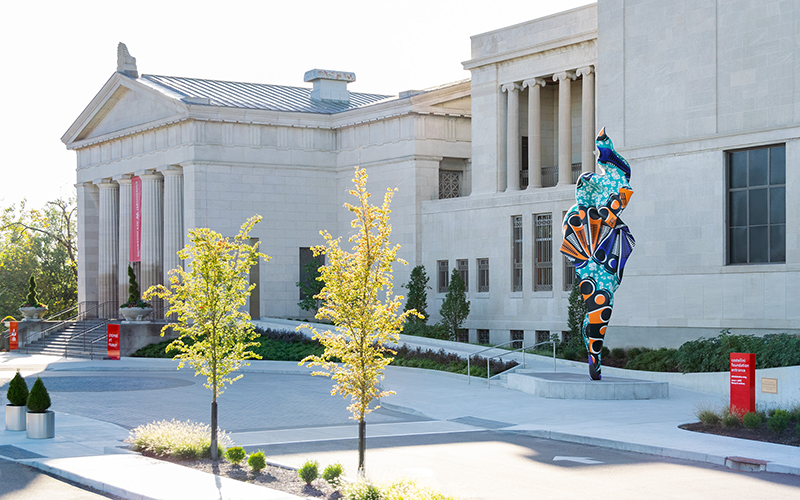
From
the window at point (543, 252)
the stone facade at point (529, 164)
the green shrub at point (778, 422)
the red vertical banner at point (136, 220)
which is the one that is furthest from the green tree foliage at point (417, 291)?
the green shrub at point (778, 422)

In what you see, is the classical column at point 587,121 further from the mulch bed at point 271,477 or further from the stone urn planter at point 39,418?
the mulch bed at point 271,477

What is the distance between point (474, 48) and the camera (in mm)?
41219

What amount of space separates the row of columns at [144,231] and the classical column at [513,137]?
1569 centimetres

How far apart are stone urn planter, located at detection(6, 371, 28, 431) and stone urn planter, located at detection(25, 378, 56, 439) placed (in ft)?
3.19

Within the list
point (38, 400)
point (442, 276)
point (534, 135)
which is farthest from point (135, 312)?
point (38, 400)

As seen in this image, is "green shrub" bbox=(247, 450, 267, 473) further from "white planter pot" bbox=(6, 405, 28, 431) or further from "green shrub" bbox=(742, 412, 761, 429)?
"green shrub" bbox=(742, 412, 761, 429)

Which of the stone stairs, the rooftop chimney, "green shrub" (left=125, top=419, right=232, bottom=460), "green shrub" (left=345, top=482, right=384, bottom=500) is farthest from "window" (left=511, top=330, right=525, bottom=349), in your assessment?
"green shrub" (left=345, top=482, right=384, bottom=500)

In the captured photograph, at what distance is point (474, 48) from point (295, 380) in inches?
702

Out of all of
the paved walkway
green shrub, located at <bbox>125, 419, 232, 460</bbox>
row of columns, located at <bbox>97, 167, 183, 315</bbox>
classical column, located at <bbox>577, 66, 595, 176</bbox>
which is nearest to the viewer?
the paved walkway

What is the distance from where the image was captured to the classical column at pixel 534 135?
3856 cm

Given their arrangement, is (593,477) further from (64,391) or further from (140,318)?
(140,318)

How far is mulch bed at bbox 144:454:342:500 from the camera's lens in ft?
43.5

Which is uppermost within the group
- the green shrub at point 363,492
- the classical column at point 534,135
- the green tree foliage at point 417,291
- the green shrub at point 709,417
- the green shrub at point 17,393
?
the classical column at point 534,135

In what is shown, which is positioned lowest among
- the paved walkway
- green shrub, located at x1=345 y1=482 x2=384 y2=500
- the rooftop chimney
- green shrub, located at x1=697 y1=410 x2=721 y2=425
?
the paved walkway
